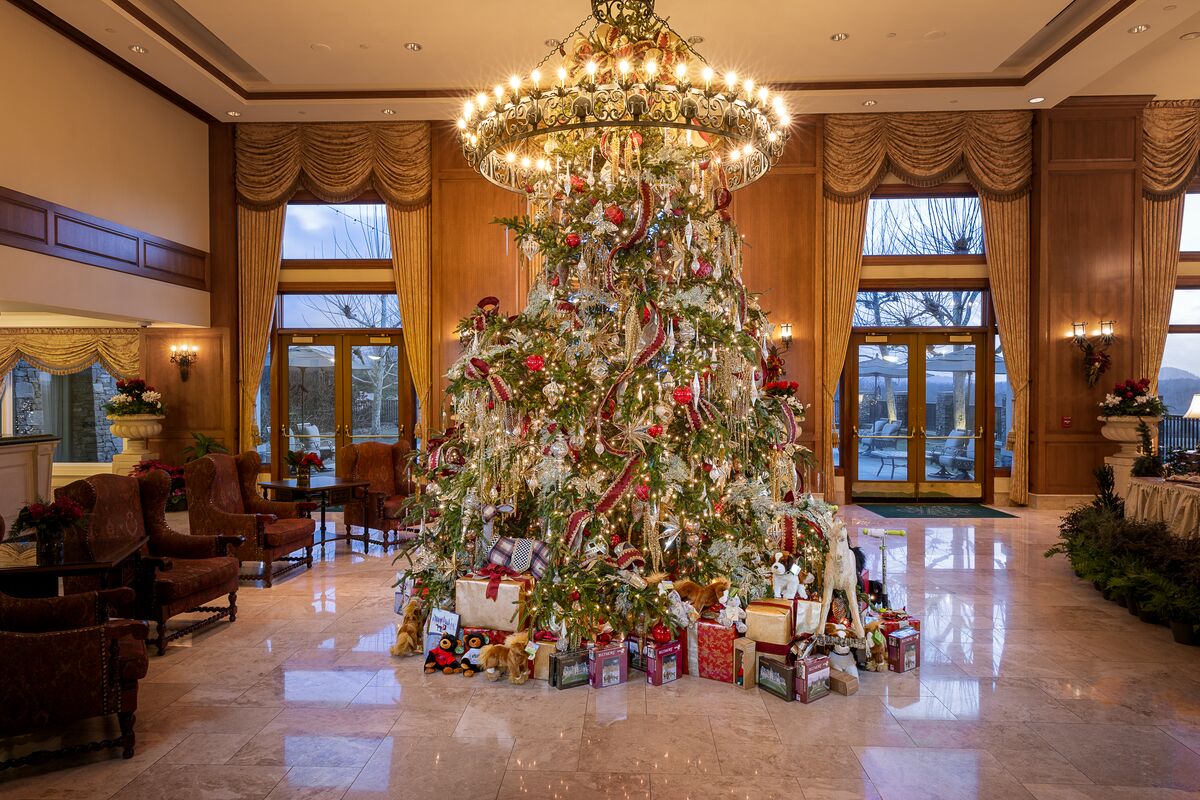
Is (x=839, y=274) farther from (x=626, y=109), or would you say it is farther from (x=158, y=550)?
(x=158, y=550)

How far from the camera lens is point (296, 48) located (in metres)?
8.09

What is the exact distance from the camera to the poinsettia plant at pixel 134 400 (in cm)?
947

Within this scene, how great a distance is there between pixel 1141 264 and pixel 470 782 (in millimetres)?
10870

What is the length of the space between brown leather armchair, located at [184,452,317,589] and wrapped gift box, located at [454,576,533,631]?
8.37 ft

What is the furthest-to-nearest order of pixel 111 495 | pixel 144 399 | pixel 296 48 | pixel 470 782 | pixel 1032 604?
pixel 144 399, pixel 296 48, pixel 1032 604, pixel 111 495, pixel 470 782

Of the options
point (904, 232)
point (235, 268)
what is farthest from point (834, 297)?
point (235, 268)

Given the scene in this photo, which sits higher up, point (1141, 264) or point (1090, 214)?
point (1090, 214)

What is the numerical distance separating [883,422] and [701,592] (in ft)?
23.2

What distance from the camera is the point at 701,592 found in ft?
14.5

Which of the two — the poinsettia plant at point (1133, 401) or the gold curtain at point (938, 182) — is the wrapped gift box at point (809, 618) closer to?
the gold curtain at point (938, 182)

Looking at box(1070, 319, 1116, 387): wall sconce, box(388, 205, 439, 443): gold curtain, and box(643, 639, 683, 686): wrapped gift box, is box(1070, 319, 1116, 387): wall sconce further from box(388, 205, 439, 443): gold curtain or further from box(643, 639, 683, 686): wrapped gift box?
box(388, 205, 439, 443): gold curtain

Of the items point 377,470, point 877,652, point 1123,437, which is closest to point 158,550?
point 377,470

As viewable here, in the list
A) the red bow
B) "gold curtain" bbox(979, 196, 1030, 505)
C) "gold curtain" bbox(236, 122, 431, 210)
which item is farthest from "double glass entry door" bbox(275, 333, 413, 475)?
"gold curtain" bbox(979, 196, 1030, 505)

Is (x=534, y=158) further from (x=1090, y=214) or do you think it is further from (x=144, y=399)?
(x=1090, y=214)
